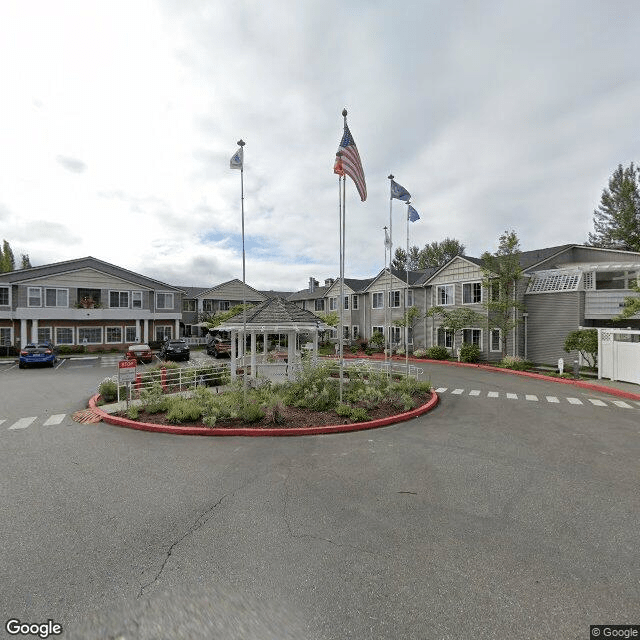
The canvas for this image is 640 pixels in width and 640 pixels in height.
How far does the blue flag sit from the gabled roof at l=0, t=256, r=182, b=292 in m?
29.5

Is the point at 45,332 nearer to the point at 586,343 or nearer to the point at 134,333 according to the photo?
the point at 134,333

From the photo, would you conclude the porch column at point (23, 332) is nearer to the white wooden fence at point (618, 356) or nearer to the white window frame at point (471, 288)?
the white window frame at point (471, 288)

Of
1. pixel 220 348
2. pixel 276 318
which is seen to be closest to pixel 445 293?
pixel 220 348

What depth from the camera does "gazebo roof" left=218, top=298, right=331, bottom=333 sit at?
14.1 metres

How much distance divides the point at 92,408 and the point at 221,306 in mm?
35361

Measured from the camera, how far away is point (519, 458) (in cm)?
734

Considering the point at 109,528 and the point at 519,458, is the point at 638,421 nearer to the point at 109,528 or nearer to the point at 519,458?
the point at 519,458

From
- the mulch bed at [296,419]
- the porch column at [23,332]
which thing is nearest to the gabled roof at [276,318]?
the mulch bed at [296,419]

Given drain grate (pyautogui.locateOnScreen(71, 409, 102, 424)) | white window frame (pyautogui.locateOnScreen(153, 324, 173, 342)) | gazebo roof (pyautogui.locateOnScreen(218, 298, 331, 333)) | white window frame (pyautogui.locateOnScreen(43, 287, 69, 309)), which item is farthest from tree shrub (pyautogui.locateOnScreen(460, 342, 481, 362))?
white window frame (pyautogui.locateOnScreen(43, 287, 69, 309))

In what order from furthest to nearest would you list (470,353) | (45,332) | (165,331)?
(165,331)
(45,332)
(470,353)

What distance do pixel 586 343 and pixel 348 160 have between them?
17780mm

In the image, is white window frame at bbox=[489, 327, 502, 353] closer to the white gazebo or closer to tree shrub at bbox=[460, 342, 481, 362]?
tree shrub at bbox=[460, 342, 481, 362]

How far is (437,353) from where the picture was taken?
27.8 metres

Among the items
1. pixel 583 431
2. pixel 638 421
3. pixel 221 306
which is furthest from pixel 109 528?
pixel 221 306
